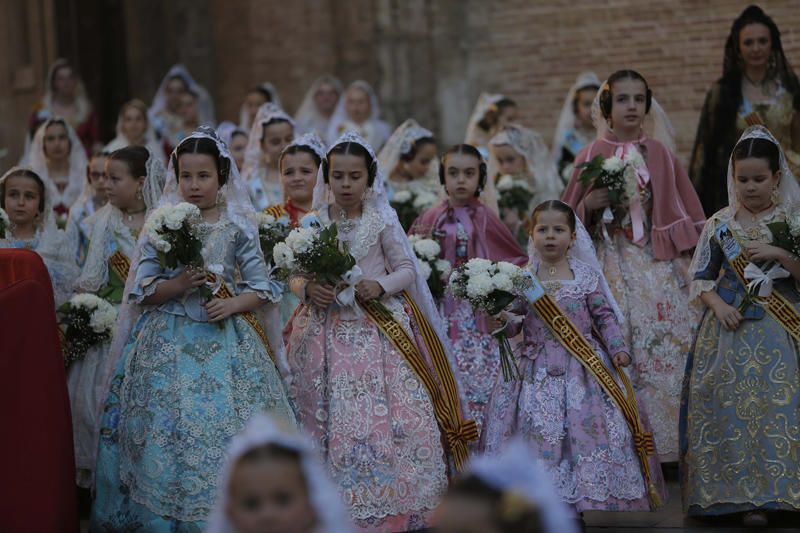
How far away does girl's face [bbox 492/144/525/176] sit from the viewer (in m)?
12.9

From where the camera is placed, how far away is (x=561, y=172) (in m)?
13.4

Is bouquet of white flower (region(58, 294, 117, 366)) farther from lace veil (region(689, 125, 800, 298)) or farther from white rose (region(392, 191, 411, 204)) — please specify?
lace veil (region(689, 125, 800, 298))

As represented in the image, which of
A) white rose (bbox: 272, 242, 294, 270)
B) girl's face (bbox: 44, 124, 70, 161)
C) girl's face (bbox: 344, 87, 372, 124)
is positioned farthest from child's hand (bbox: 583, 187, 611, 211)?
girl's face (bbox: 344, 87, 372, 124)

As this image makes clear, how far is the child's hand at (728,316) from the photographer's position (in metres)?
7.74

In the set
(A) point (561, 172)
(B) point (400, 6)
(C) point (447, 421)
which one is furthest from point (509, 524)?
(B) point (400, 6)

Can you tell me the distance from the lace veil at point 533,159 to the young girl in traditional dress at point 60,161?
3746 millimetres

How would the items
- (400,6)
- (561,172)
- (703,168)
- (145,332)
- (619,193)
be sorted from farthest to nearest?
(400,6)
(561,172)
(703,168)
(619,193)
(145,332)

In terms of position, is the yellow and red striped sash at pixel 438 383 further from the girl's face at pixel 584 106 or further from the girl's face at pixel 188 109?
the girl's face at pixel 188 109

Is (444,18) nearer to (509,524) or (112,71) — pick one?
(112,71)

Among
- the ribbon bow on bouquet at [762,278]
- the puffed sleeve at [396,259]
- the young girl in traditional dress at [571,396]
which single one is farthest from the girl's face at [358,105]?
the ribbon bow on bouquet at [762,278]

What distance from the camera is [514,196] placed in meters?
11.9

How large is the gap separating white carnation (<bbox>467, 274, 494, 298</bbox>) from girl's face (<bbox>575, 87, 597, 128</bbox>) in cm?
602

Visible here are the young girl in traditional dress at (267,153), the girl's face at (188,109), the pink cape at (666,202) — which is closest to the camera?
the pink cape at (666,202)

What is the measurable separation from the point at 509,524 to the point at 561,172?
33.2ft
